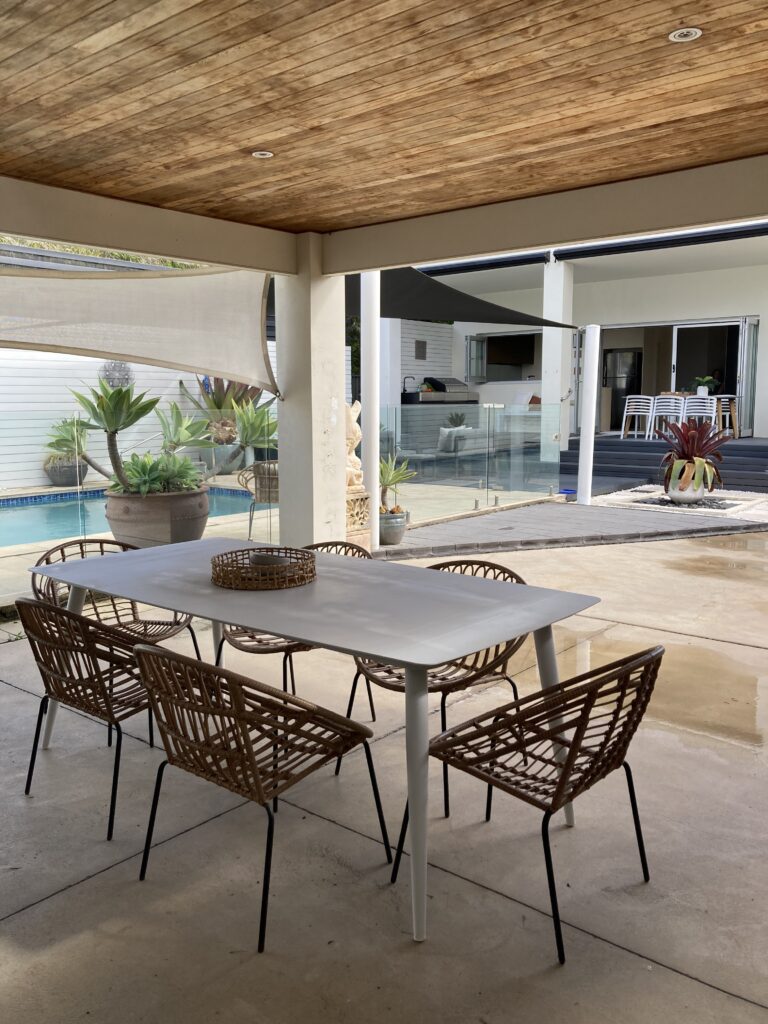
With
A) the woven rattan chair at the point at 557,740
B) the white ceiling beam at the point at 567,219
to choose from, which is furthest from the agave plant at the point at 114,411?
the woven rattan chair at the point at 557,740

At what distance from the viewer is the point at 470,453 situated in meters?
9.53

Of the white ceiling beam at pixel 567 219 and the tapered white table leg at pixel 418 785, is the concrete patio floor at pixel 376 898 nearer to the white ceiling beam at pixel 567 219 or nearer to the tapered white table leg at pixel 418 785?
the tapered white table leg at pixel 418 785

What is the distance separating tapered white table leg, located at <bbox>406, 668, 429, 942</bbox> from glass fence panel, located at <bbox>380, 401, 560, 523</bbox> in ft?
20.8

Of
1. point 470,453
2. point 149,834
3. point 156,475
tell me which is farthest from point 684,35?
point 470,453

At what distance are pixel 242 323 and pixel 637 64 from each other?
3621 mm

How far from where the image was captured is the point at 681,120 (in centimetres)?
346

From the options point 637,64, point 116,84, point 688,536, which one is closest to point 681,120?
A: point 637,64

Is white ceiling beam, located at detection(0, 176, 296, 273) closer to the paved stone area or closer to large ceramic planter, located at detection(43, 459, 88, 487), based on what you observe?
large ceramic planter, located at detection(43, 459, 88, 487)

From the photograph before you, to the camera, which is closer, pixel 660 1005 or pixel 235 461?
pixel 660 1005

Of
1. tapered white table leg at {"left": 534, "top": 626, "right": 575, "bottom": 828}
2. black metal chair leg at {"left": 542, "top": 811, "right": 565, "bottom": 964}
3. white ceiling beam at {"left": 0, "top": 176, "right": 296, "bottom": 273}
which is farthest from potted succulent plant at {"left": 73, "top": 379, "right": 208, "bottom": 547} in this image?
black metal chair leg at {"left": 542, "top": 811, "right": 565, "bottom": 964}

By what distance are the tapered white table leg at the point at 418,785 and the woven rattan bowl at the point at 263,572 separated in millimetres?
964

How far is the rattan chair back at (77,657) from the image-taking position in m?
2.76

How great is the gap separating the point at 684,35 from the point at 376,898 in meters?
2.70

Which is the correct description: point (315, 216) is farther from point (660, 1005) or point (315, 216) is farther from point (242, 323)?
point (660, 1005)
